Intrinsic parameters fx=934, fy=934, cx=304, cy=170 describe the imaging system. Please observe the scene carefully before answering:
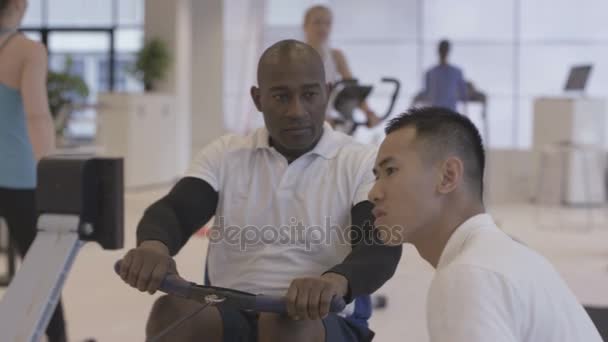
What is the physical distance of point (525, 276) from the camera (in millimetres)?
1154

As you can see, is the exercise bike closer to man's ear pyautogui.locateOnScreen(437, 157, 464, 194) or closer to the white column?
man's ear pyautogui.locateOnScreen(437, 157, 464, 194)

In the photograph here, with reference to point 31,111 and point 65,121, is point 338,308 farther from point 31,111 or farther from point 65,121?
point 65,121

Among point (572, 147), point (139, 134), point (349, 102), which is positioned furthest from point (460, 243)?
point (139, 134)

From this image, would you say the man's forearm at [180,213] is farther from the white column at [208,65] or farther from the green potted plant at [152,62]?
the white column at [208,65]

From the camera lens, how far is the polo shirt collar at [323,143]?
202cm

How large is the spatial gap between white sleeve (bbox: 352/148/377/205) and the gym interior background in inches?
203

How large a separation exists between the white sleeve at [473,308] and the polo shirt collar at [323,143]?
89cm

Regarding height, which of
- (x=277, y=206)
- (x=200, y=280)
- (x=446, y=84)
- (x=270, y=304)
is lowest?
(x=200, y=280)

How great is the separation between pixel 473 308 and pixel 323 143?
965 mm

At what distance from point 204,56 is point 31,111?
369 inches

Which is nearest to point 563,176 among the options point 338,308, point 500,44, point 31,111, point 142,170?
point 500,44

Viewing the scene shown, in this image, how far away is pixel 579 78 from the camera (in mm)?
8711

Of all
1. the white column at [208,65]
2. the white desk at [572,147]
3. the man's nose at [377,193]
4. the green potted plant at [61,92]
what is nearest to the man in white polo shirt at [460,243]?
the man's nose at [377,193]

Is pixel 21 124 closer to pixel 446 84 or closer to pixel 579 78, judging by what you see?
pixel 446 84
